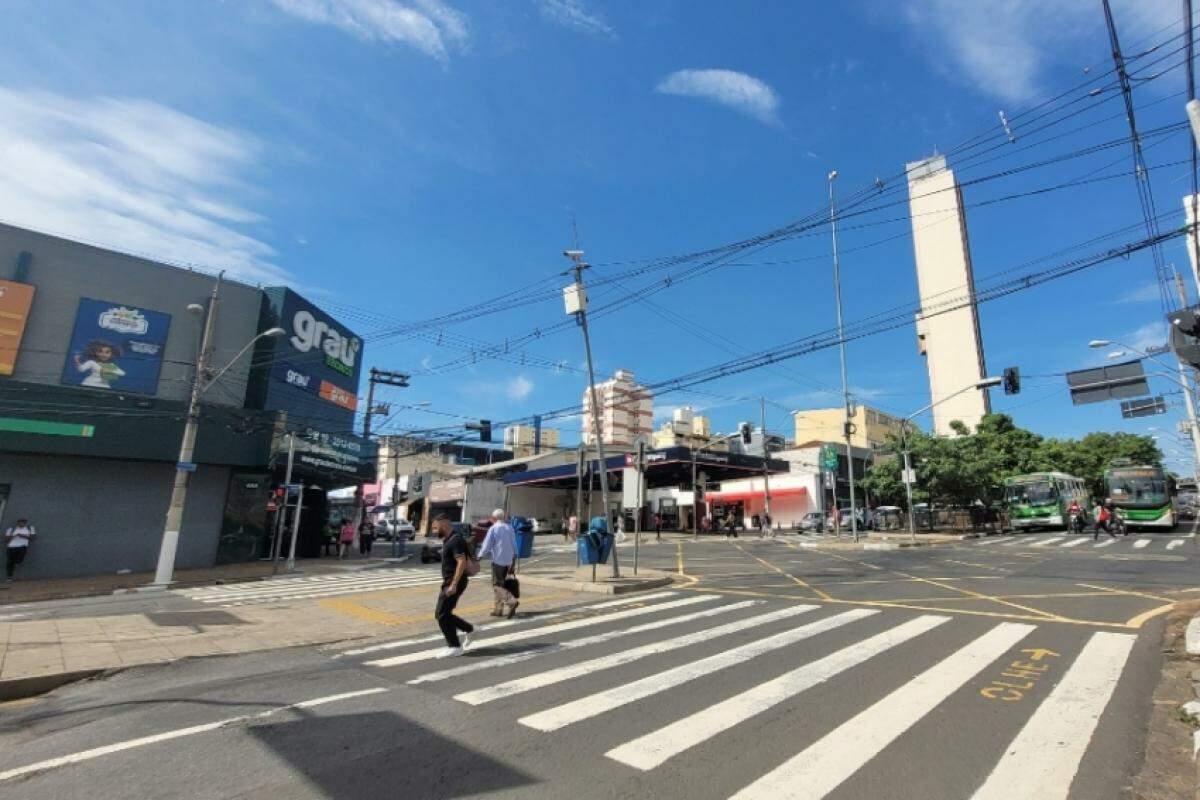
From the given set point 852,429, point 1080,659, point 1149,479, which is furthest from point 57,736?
point 1149,479

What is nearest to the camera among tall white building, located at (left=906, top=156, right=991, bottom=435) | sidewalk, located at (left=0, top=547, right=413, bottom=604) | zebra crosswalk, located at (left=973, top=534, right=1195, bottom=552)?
sidewalk, located at (left=0, top=547, right=413, bottom=604)

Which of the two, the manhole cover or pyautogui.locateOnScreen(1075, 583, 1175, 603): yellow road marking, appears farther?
pyautogui.locateOnScreen(1075, 583, 1175, 603): yellow road marking

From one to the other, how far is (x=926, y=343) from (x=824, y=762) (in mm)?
77993

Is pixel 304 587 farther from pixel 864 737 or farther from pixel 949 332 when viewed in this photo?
pixel 949 332

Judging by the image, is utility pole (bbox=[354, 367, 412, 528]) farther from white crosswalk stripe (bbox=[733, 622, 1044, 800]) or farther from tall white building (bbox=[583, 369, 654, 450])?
tall white building (bbox=[583, 369, 654, 450])

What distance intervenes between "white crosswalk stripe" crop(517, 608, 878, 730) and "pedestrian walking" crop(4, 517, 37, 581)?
21237 millimetres

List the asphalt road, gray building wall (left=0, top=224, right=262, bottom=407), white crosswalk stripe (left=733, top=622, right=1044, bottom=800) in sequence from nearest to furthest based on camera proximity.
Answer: white crosswalk stripe (left=733, top=622, right=1044, bottom=800)
the asphalt road
gray building wall (left=0, top=224, right=262, bottom=407)

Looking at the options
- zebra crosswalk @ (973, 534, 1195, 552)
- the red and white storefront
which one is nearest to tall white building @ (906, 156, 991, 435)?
the red and white storefront

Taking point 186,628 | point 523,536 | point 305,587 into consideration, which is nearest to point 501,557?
point 186,628

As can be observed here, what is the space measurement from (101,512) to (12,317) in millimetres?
6780

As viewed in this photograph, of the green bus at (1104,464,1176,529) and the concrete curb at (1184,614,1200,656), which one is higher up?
the green bus at (1104,464,1176,529)

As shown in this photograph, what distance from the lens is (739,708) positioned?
5445 millimetres

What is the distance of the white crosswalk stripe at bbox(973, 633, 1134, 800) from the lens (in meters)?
3.91

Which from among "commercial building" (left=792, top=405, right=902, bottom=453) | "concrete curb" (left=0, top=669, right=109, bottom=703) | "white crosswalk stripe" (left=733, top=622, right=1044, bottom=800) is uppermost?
"commercial building" (left=792, top=405, right=902, bottom=453)
